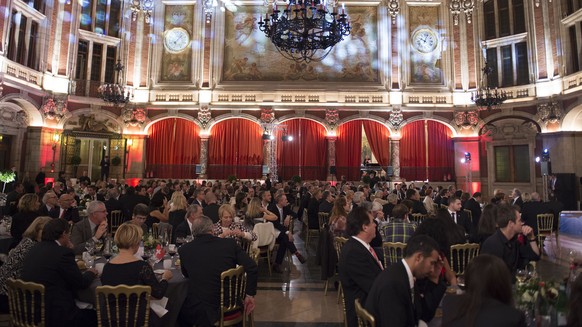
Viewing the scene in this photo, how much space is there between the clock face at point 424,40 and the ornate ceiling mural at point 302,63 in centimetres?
187

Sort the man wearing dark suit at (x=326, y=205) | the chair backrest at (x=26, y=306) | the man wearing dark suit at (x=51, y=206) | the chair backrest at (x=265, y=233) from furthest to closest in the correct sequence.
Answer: the man wearing dark suit at (x=326, y=205)
the chair backrest at (x=265, y=233)
the man wearing dark suit at (x=51, y=206)
the chair backrest at (x=26, y=306)

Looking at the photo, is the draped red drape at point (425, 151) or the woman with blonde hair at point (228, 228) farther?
the draped red drape at point (425, 151)

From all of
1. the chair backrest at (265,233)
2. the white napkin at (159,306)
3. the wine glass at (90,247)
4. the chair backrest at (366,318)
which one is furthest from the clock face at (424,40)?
the chair backrest at (366,318)

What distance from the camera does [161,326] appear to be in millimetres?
2988

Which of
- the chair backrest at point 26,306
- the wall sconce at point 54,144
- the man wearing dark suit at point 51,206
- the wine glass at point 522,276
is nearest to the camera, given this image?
the wine glass at point 522,276

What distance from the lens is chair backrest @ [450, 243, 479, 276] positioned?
3.94 m

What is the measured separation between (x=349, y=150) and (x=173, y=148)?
809 cm

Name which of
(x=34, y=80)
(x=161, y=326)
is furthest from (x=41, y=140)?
(x=161, y=326)

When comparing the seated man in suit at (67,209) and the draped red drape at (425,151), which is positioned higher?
the draped red drape at (425,151)

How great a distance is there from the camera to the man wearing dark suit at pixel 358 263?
2619 millimetres

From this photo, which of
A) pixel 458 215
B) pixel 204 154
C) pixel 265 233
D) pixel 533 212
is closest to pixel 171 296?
pixel 265 233

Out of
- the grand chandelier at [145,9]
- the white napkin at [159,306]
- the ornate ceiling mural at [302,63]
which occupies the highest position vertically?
the grand chandelier at [145,9]

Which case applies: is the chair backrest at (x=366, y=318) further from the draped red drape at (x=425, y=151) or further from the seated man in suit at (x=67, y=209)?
the draped red drape at (x=425, y=151)

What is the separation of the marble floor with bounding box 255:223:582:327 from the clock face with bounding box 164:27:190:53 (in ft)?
42.7
